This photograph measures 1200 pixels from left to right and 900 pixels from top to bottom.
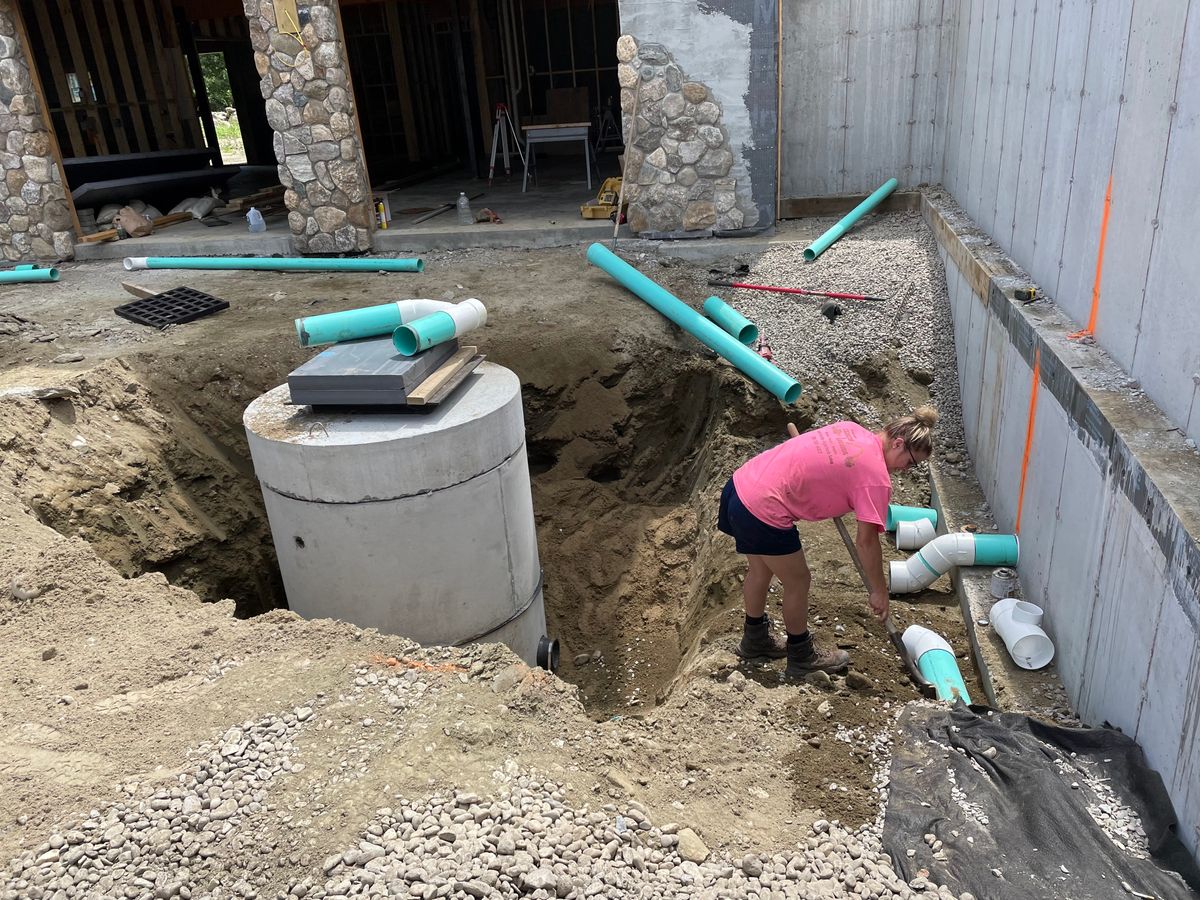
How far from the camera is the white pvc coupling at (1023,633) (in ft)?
13.3

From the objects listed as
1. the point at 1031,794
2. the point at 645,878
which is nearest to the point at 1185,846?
the point at 1031,794

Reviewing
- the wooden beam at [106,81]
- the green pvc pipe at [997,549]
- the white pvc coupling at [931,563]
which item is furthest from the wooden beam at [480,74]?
the green pvc pipe at [997,549]

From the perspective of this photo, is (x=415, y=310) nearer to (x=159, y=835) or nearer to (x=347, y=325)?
(x=347, y=325)

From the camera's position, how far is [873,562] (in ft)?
13.3

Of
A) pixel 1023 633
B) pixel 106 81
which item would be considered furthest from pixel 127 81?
pixel 1023 633

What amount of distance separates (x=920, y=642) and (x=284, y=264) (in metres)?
7.79

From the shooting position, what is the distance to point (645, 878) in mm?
2729

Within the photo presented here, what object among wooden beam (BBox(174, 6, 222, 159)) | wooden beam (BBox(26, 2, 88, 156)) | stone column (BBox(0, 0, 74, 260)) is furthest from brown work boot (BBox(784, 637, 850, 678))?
wooden beam (BBox(174, 6, 222, 159))

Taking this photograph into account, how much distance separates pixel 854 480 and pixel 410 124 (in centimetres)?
1438

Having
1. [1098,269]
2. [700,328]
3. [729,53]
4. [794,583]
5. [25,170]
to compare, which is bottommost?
[794,583]

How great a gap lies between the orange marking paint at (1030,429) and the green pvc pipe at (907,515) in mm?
683

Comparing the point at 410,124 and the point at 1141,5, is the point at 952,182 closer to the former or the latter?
the point at 1141,5

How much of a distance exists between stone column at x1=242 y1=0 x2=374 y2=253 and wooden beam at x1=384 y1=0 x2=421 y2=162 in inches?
264

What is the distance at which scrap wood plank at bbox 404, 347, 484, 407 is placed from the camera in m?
4.80
